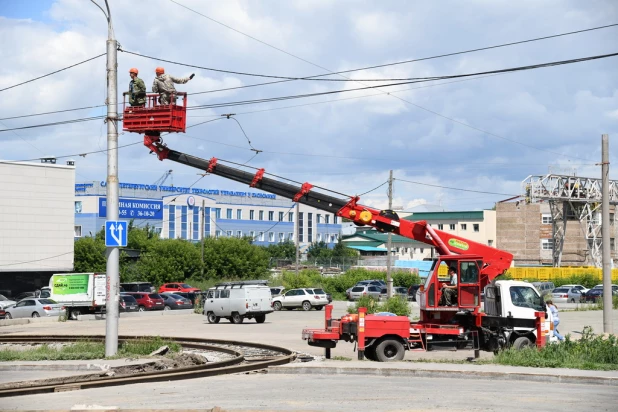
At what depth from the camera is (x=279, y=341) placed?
28609mm

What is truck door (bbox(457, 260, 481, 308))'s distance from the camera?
2103 cm

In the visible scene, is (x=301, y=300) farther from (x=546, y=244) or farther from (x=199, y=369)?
(x=546, y=244)

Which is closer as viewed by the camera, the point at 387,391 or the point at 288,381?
the point at 387,391

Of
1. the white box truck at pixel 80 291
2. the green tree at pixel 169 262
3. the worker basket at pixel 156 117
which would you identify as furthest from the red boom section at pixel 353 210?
the green tree at pixel 169 262

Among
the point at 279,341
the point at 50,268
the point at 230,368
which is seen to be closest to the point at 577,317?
the point at 279,341

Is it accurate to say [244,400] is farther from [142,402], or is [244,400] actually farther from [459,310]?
[459,310]

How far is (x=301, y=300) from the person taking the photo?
54.4 m

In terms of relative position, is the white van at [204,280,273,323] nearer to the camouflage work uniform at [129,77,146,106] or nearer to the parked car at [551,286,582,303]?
the camouflage work uniform at [129,77,146,106]

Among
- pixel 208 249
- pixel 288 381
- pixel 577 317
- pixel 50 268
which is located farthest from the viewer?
pixel 208 249

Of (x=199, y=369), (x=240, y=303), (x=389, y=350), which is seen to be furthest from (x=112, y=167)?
(x=240, y=303)

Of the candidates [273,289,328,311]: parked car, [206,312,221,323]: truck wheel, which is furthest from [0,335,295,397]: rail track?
[273,289,328,311]: parked car

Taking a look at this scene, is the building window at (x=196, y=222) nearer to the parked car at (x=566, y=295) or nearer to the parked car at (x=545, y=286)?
the parked car at (x=545, y=286)

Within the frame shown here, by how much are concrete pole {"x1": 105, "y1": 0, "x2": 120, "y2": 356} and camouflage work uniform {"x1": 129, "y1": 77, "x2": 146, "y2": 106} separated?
522mm

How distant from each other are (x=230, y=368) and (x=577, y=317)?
29.3m
